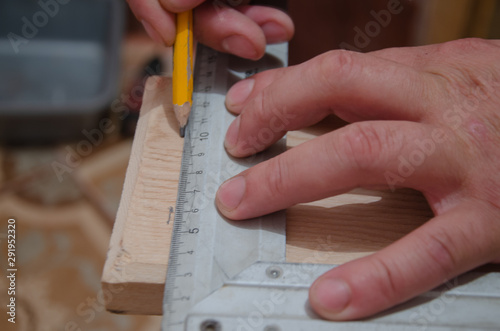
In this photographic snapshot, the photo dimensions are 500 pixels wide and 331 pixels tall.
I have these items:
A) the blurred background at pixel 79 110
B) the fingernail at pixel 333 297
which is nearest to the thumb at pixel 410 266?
the fingernail at pixel 333 297

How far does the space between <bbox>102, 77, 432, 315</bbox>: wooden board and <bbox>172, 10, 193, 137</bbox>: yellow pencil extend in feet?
0.14

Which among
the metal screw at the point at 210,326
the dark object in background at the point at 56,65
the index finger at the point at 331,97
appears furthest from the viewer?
the dark object in background at the point at 56,65

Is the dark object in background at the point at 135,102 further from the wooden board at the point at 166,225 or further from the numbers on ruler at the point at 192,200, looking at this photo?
the wooden board at the point at 166,225

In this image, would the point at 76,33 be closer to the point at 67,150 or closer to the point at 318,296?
the point at 67,150

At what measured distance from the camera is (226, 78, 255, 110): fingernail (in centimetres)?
78

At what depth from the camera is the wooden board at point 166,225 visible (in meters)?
0.60

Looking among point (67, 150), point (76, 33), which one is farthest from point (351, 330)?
point (76, 33)

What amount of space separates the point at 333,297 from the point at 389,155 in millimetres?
202

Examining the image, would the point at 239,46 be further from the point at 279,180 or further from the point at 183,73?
the point at 279,180

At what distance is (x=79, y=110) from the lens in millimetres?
1837

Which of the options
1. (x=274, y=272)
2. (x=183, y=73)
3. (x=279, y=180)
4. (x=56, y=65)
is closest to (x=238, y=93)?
(x=183, y=73)

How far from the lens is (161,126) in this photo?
76cm

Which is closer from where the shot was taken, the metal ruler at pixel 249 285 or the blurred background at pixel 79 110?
the metal ruler at pixel 249 285

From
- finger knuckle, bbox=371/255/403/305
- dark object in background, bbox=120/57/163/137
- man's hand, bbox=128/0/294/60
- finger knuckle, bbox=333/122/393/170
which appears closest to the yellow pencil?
man's hand, bbox=128/0/294/60
